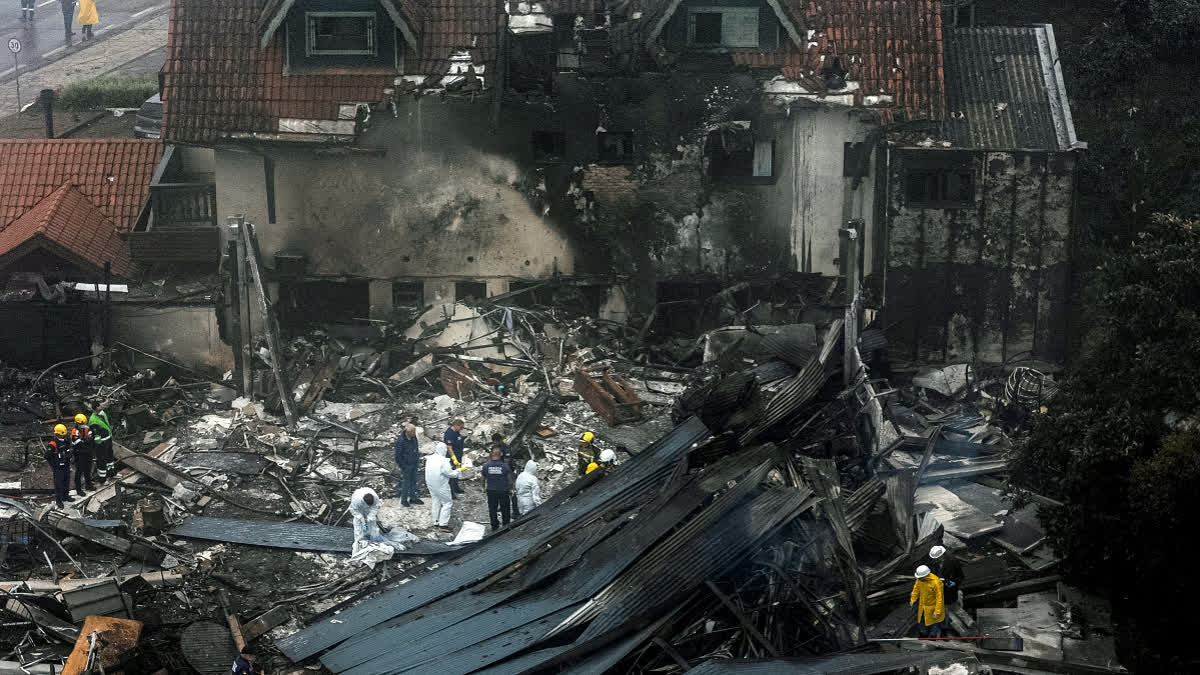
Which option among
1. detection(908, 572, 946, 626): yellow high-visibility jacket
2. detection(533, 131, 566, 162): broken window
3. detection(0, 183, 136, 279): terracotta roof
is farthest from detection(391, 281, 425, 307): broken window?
detection(908, 572, 946, 626): yellow high-visibility jacket

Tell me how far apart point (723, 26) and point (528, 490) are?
33.9ft

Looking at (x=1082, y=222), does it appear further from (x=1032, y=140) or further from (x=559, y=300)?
(x=559, y=300)

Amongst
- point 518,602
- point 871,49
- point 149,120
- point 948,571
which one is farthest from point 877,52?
point 149,120

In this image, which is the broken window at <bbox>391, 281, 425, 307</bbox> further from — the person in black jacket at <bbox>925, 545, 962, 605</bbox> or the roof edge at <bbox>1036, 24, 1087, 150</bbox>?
the person in black jacket at <bbox>925, 545, 962, 605</bbox>

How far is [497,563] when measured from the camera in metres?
18.9

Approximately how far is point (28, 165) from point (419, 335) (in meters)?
9.25

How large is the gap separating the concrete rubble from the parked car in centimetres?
807

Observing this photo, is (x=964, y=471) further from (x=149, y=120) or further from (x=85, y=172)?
(x=149, y=120)

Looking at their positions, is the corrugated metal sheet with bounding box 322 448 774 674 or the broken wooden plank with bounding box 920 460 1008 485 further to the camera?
the broken wooden plank with bounding box 920 460 1008 485

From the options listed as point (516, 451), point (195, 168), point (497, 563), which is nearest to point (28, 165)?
Result: point (195, 168)

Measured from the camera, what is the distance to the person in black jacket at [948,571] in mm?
17375

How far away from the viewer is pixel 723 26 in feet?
87.2

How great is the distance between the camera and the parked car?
32875mm

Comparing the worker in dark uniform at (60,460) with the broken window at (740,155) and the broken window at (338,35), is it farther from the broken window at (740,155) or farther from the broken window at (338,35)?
the broken window at (740,155)
